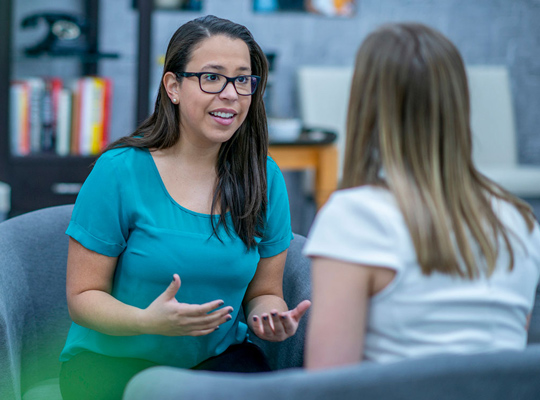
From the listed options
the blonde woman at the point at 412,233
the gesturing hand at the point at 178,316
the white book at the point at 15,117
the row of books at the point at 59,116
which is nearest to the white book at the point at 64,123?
the row of books at the point at 59,116

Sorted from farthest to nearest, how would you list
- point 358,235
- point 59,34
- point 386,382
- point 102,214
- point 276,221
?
1. point 59,34
2. point 276,221
3. point 102,214
4. point 358,235
5. point 386,382

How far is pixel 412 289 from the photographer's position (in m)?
0.82

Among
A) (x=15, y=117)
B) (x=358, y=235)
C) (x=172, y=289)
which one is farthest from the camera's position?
(x=15, y=117)

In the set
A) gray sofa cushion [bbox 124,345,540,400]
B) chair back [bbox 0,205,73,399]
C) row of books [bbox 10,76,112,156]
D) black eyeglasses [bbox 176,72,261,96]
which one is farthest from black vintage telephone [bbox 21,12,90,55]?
gray sofa cushion [bbox 124,345,540,400]

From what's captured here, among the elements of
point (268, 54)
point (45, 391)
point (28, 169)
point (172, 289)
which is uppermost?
point (268, 54)

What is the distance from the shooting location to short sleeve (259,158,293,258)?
4.47 feet

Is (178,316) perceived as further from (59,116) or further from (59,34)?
(59,34)

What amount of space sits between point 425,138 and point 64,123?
231 centimetres

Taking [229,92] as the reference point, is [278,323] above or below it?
below

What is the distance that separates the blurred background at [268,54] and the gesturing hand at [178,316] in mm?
1816

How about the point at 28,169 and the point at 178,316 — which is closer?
the point at 178,316

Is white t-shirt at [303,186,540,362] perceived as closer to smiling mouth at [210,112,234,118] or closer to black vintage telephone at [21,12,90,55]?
smiling mouth at [210,112,234,118]

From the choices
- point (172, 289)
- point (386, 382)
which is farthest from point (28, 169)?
point (386, 382)

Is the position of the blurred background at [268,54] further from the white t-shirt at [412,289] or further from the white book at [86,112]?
the white t-shirt at [412,289]
